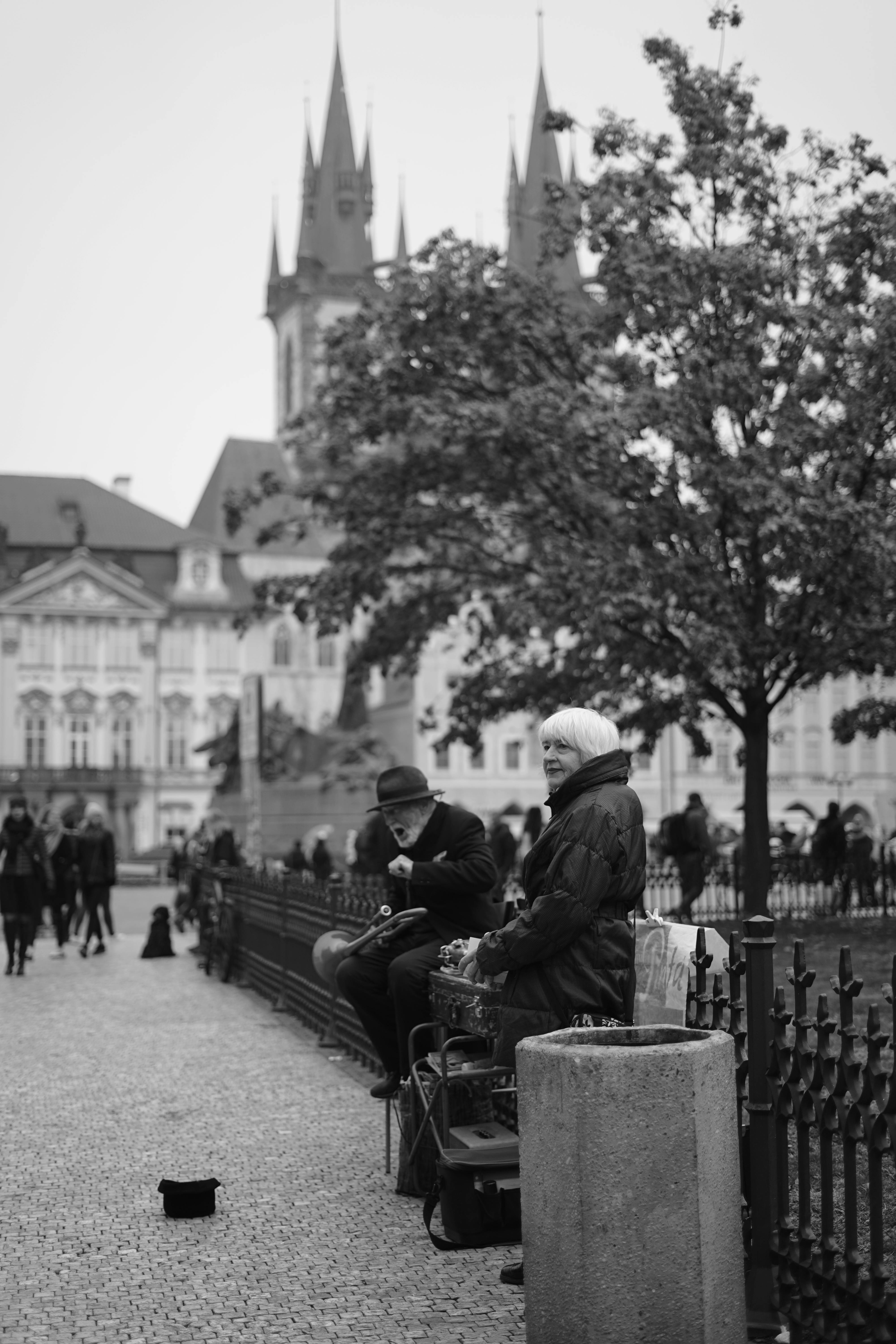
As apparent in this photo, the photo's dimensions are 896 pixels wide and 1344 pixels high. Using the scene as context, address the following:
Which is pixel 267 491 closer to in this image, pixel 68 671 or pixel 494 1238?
pixel 494 1238

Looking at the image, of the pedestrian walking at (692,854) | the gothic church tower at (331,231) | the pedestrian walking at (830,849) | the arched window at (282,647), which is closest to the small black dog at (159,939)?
the pedestrian walking at (692,854)

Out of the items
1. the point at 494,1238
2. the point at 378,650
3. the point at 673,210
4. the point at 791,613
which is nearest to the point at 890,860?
the point at 791,613

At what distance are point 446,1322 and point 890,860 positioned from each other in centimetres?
1960

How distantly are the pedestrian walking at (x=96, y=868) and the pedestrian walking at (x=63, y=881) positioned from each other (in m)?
0.17

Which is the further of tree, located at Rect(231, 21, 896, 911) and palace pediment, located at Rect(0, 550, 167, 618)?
palace pediment, located at Rect(0, 550, 167, 618)

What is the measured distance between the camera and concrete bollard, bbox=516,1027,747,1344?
14.5 ft

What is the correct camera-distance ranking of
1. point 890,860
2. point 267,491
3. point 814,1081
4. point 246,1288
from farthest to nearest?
point 890,860, point 267,491, point 246,1288, point 814,1081

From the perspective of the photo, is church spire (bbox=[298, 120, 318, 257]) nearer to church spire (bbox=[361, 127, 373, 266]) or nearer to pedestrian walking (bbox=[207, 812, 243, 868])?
church spire (bbox=[361, 127, 373, 266])

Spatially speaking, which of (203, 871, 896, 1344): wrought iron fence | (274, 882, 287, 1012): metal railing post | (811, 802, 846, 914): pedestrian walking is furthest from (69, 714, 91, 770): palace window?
(203, 871, 896, 1344): wrought iron fence

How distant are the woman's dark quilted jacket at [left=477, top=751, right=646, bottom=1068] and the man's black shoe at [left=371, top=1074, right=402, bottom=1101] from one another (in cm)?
209

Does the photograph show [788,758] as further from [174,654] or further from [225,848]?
[225,848]

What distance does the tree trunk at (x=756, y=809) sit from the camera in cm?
2016

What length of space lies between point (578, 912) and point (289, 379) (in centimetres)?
11475

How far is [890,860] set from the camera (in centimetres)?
2394
